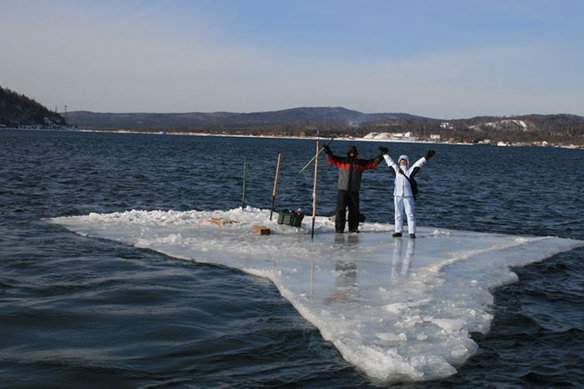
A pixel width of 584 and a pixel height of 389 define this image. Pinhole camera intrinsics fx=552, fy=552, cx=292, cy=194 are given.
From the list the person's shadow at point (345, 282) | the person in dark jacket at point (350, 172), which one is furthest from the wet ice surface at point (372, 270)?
the person in dark jacket at point (350, 172)

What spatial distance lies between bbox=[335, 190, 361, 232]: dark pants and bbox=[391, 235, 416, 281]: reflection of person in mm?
1487

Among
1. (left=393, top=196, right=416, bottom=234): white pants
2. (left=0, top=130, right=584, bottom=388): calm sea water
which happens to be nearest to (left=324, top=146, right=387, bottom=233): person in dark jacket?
(left=393, top=196, right=416, bottom=234): white pants

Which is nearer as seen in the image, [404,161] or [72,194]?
[404,161]

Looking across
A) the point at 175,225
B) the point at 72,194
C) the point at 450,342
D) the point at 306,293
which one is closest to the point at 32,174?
the point at 72,194

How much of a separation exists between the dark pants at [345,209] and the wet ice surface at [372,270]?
0.39 meters

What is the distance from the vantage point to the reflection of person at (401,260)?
11.2 m

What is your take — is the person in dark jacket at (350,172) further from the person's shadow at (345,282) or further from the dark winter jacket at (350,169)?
the person's shadow at (345,282)

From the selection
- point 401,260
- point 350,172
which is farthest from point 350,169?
point 401,260

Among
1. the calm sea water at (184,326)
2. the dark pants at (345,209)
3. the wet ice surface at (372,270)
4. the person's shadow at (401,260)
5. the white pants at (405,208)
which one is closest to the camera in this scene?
the calm sea water at (184,326)

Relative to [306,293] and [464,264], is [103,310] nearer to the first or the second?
[306,293]

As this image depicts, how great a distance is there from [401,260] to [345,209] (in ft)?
11.5

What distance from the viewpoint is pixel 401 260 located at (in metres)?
12.5

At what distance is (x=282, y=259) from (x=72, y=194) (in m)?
17.2

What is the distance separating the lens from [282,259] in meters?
12.3
